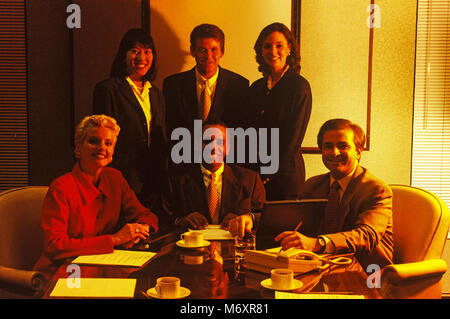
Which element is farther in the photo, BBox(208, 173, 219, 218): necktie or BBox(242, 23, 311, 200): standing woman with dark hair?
BBox(242, 23, 311, 200): standing woman with dark hair

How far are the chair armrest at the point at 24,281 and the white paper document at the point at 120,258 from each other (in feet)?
0.52

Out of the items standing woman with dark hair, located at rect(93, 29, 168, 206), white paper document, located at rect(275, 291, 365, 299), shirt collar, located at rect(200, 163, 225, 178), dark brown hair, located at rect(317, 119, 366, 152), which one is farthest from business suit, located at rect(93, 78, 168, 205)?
white paper document, located at rect(275, 291, 365, 299)

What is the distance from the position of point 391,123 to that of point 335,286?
1.75 m

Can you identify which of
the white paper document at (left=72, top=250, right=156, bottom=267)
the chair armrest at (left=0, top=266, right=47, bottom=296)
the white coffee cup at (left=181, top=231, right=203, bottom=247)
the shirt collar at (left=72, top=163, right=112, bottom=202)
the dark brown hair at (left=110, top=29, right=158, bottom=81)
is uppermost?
the dark brown hair at (left=110, top=29, right=158, bottom=81)

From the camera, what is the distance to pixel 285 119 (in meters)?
2.98

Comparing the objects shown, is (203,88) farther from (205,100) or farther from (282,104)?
(282,104)

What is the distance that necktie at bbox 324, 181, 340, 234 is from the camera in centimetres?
240

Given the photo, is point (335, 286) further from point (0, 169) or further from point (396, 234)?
point (0, 169)

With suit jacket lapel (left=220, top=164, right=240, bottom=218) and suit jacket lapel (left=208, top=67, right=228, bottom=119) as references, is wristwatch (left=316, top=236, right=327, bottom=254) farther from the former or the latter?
suit jacket lapel (left=208, top=67, right=228, bottom=119)

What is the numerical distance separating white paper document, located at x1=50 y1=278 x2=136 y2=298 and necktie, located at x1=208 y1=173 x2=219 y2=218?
1065 mm

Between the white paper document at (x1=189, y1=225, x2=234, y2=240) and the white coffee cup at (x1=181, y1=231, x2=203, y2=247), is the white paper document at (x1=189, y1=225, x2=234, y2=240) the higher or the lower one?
the lower one

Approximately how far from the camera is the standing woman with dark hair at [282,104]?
2.96 meters

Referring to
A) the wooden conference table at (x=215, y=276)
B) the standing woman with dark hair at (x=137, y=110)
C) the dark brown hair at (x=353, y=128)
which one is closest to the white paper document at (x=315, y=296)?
the wooden conference table at (x=215, y=276)

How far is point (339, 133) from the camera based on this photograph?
2.43 m
